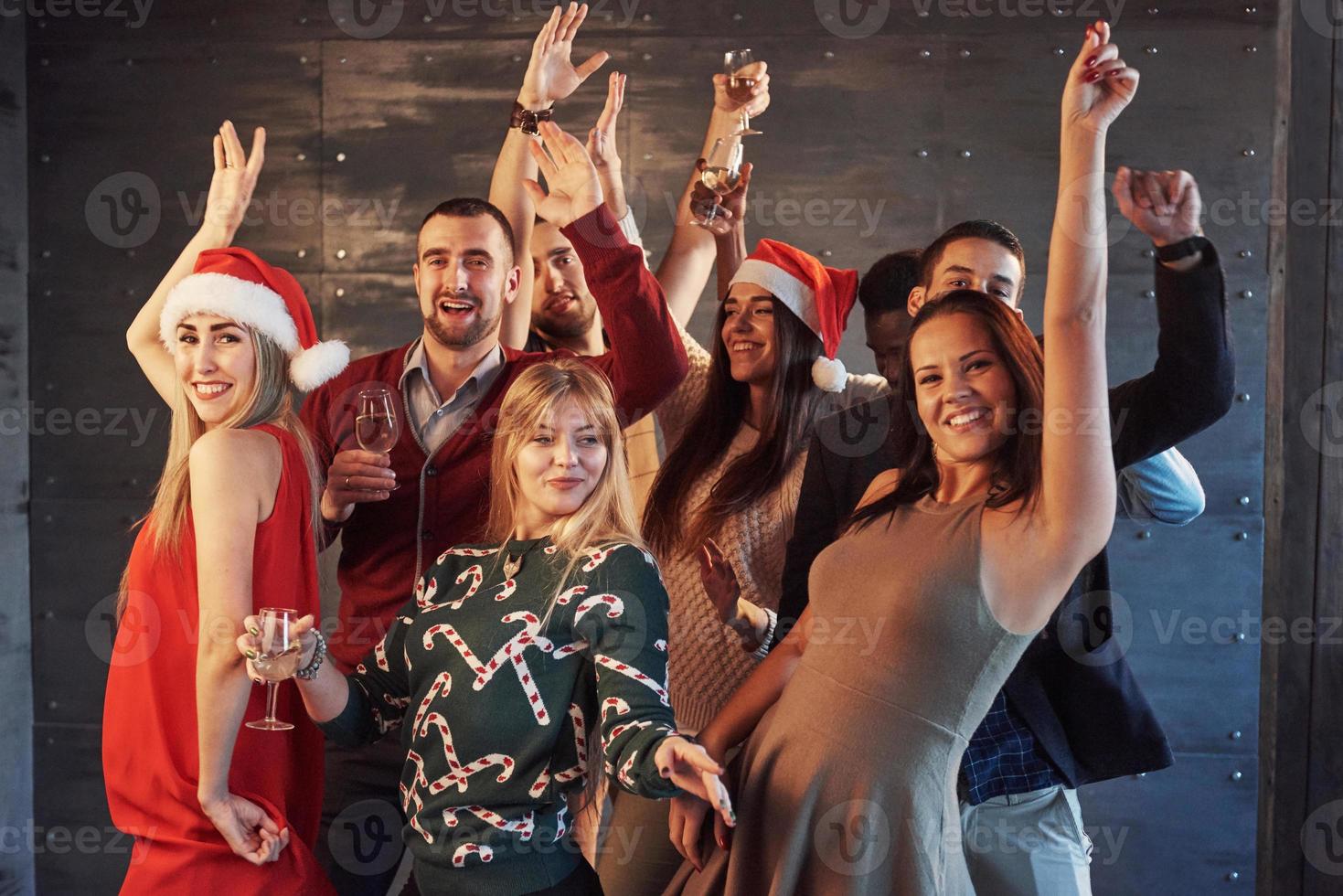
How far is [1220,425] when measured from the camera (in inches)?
155

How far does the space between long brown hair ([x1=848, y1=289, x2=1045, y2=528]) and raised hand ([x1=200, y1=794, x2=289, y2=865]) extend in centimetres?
108

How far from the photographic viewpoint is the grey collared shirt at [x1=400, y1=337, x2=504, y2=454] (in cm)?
254

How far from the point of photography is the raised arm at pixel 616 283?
235 centimetres

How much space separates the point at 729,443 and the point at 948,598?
3.51 feet

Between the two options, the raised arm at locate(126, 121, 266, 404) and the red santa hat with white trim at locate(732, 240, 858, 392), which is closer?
the raised arm at locate(126, 121, 266, 404)

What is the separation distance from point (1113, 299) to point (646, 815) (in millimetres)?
2467

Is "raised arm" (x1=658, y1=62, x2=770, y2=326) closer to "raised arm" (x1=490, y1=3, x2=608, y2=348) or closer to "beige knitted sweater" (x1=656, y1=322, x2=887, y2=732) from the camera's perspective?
"raised arm" (x1=490, y1=3, x2=608, y2=348)

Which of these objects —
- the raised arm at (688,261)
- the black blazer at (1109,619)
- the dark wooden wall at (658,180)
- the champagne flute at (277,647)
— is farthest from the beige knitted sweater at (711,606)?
the dark wooden wall at (658,180)

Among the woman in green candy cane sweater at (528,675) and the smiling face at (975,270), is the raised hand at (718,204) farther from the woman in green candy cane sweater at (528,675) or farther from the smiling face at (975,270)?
the woman in green candy cane sweater at (528,675)

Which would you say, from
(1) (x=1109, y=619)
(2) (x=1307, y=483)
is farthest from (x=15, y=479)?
(2) (x=1307, y=483)

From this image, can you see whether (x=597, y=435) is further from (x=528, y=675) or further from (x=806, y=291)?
(x=806, y=291)

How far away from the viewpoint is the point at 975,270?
237 cm

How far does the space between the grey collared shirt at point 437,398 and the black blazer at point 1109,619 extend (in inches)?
37.9

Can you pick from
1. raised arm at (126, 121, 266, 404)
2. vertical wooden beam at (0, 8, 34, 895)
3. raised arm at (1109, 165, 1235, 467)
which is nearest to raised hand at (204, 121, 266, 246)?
raised arm at (126, 121, 266, 404)
